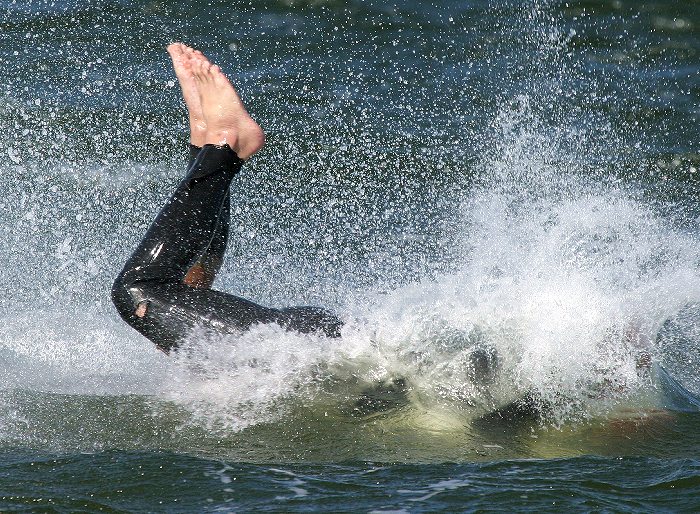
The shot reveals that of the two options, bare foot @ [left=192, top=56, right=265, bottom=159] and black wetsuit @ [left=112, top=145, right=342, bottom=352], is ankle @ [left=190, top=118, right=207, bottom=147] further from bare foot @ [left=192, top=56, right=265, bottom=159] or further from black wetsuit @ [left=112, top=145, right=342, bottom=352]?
black wetsuit @ [left=112, top=145, right=342, bottom=352]

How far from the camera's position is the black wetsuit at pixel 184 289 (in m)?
4.18

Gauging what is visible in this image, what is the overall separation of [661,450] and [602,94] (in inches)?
271

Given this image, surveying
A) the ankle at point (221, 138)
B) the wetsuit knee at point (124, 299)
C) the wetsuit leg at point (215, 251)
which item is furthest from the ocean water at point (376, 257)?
the ankle at point (221, 138)

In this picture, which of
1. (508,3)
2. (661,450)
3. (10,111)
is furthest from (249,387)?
(508,3)

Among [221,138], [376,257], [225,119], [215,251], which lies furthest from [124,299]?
[376,257]

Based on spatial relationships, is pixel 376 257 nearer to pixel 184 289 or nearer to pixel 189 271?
pixel 189 271

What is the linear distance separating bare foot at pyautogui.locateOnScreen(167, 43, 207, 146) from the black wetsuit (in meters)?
0.50

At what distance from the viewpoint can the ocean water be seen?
Answer: 11.9 feet

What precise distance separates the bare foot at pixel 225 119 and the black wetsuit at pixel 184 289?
20 centimetres

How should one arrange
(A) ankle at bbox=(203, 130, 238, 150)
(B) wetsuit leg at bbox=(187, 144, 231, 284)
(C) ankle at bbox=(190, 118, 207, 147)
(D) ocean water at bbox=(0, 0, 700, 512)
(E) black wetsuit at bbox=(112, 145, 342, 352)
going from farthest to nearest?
(C) ankle at bbox=(190, 118, 207, 147) < (B) wetsuit leg at bbox=(187, 144, 231, 284) < (A) ankle at bbox=(203, 130, 238, 150) < (E) black wetsuit at bbox=(112, 145, 342, 352) < (D) ocean water at bbox=(0, 0, 700, 512)

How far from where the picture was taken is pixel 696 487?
3.43m

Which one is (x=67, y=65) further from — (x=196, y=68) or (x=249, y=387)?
(x=249, y=387)

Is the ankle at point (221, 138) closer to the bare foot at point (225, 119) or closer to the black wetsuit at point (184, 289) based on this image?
the bare foot at point (225, 119)

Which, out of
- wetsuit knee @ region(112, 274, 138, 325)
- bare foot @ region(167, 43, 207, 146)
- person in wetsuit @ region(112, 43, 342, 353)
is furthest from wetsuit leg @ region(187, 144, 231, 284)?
wetsuit knee @ region(112, 274, 138, 325)
